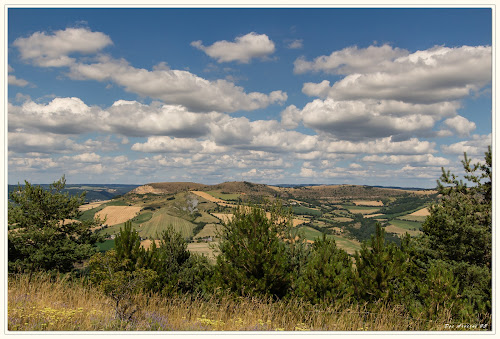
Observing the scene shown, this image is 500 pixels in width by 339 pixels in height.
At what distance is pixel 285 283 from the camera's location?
44.3 ft

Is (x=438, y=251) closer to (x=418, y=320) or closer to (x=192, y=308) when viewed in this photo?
(x=418, y=320)

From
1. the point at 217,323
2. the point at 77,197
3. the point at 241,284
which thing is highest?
the point at 77,197

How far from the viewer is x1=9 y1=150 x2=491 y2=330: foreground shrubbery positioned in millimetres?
7637

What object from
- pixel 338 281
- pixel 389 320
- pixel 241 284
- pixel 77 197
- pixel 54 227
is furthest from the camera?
pixel 77 197

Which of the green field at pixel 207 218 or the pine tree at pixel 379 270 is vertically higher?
the pine tree at pixel 379 270

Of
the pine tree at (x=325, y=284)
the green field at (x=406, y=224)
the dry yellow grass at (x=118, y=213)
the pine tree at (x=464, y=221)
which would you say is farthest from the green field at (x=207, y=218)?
the pine tree at (x=325, y=284)

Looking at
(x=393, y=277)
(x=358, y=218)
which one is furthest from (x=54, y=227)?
(x=358, y=218)

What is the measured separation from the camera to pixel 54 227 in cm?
2709

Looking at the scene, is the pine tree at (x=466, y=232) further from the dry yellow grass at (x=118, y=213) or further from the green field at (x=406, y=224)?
the green field at (x=406, y=224)

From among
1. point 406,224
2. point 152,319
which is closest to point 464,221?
point 152,319

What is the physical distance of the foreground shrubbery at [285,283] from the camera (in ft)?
25.1
